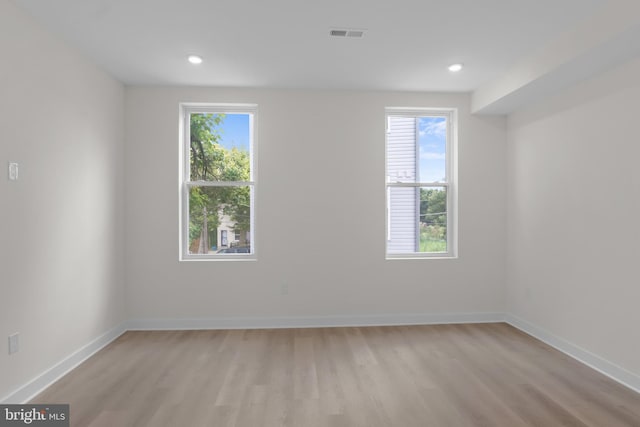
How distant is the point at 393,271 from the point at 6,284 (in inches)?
135

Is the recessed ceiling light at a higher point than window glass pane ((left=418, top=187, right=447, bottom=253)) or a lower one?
higher

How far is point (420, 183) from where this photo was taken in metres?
4.41

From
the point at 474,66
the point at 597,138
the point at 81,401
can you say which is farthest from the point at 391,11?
the point at 81,401

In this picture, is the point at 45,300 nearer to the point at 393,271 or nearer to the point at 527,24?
the point at 393,271

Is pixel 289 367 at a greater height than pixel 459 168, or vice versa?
pixel 459 168

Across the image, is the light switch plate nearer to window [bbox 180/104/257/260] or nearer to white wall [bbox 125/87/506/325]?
white wall [bbox 125/87/506/325]

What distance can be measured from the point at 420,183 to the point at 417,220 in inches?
17.7

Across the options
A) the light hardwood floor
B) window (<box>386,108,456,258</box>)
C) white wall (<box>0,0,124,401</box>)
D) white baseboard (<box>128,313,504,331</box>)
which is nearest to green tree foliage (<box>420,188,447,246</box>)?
window (<box>386,108,456,258</box>)

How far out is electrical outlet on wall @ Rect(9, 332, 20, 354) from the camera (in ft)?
7.77

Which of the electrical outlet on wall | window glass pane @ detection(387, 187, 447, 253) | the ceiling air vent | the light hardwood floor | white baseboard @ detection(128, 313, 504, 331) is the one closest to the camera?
the light hardwood floor

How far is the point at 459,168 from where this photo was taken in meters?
4.29

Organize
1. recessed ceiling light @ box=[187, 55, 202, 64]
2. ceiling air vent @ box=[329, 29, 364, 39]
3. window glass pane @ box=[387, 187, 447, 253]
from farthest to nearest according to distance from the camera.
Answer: window glass pane @ box=[387, 187, 447, 253] → recessed ceiling light @ box=[187, 55, 202, 64] → ceiling air vent @ box=[329, 29, 364, 39]

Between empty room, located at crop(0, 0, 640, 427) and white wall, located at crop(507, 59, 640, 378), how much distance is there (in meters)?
0.02

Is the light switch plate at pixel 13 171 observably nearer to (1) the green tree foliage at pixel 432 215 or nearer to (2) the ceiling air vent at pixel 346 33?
(2) the ceiling air vent at pixel 346 33
